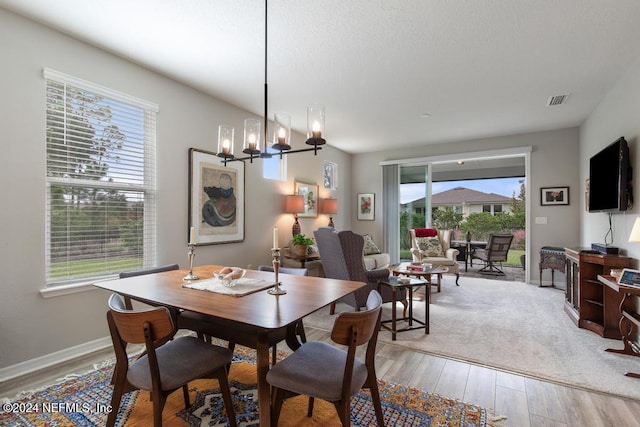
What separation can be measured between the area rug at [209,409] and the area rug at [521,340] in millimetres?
822

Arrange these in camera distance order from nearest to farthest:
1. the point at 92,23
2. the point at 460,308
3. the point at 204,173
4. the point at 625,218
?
the point at 92,23 → the point at 625,218 → the point at 204,173 → the point at 460,308

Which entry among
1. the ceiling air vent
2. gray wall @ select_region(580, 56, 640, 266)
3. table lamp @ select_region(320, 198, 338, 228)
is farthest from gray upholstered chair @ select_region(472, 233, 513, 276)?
table lamp @ select_region(320, 198, 338, 228)

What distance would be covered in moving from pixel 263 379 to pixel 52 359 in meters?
2.19

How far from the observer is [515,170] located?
8.40 meters

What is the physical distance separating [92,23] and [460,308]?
4.83 meters

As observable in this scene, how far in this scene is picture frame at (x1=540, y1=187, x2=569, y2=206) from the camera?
5.15 meters

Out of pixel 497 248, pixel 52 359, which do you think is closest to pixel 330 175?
pixel 497 248

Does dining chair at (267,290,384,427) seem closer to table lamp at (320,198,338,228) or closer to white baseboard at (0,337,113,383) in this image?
white baseboard at (0,337,113,383)

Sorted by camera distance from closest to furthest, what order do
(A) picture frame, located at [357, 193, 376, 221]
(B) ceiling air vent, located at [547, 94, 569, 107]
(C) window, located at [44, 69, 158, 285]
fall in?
(C) window, located at [44, 69, 158, 285] < (B) ceiling air vent, located at [547, 94, 569, 107] < (A) picture frame, located at [357, 193, 376, 221]

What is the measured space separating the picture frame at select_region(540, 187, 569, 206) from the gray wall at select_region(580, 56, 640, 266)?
566 mm

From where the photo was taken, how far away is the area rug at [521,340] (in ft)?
7.61

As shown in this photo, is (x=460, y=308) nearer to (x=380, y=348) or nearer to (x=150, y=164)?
(x=380, y=348)

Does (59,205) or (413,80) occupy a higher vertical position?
(413,80)

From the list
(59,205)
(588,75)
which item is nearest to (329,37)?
(59,205)
